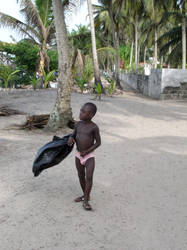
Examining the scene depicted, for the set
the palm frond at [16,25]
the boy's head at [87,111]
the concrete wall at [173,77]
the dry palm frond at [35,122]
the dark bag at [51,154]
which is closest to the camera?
the boy's head at [87,111]

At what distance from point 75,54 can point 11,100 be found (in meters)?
7.12

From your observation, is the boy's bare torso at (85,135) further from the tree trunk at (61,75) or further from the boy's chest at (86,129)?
the tree trunk at (61,75)

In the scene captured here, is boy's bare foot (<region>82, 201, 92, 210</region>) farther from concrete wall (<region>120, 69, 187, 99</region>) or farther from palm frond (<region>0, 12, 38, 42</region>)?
palm frond (<region>0, 12, 38, 42</region>)

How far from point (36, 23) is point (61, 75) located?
41.4 ft

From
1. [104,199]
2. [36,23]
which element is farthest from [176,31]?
[104,199]

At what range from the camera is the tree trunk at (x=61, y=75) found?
6728mm

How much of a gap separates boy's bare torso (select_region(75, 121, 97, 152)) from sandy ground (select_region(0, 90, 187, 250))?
2.25ft

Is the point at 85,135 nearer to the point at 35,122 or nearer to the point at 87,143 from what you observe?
the point at 87,143

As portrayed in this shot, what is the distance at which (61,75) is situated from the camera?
6938 millimetres

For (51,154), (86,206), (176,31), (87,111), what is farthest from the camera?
(176,31)

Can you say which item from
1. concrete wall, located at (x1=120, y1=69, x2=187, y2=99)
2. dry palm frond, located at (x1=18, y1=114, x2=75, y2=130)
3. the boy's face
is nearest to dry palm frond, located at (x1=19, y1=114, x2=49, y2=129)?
dry palm frond, located at (x1=18, y1=114, x2=75, y2=130)

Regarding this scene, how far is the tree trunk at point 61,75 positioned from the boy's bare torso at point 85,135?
156 inches

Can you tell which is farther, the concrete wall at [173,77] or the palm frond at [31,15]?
the palm frond at [31,15]

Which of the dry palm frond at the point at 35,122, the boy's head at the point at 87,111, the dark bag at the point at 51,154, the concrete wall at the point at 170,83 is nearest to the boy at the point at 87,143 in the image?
the boy's head at the point at 87,111
